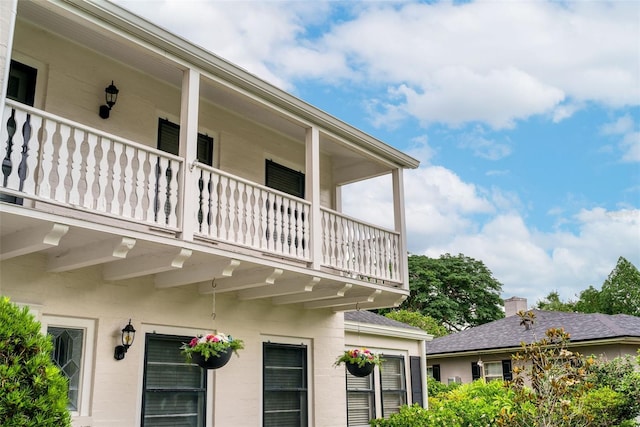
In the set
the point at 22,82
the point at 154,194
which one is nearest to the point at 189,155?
the point at 154,194

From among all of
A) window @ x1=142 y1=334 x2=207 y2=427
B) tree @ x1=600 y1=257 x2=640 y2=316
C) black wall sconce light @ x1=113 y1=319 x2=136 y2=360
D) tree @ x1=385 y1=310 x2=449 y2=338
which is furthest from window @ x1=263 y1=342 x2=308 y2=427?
tree @ x1=600 y1=257 x2=640 y2=316

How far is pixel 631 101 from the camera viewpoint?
1105 inches

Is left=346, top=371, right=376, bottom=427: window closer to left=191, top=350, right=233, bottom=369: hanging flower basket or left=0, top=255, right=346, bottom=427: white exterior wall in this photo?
left=0, top=255, right=346, bottom=427: white exterior wall

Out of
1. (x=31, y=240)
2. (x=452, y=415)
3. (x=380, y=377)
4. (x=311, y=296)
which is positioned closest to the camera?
(x=31, y=240)

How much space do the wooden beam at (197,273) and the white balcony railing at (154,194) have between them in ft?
1.04

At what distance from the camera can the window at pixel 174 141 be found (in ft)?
28.4

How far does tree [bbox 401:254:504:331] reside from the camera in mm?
41875

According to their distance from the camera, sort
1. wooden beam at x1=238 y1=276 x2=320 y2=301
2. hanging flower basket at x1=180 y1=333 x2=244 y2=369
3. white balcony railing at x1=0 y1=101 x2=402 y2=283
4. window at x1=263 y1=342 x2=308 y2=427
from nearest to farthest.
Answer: white balcony railing at x1=0 y1=101 x2=402 y2=283, hanging flower basket at x1=180 y1=333 x2=244 y2=369, wooden beam at x1=238 y1=276 x2=320 y2=301, window at x1=263 y1=342 x2=308 y2=427

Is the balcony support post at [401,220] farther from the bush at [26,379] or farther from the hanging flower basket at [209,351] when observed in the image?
the bush at [26,379]

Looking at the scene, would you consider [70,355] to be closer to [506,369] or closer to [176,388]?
[176,388]

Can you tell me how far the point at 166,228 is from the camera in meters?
6.84

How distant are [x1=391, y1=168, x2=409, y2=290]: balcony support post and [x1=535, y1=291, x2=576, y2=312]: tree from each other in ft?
119

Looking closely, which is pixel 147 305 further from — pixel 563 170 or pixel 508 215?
pixel 508 215

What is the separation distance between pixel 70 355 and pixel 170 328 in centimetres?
142
